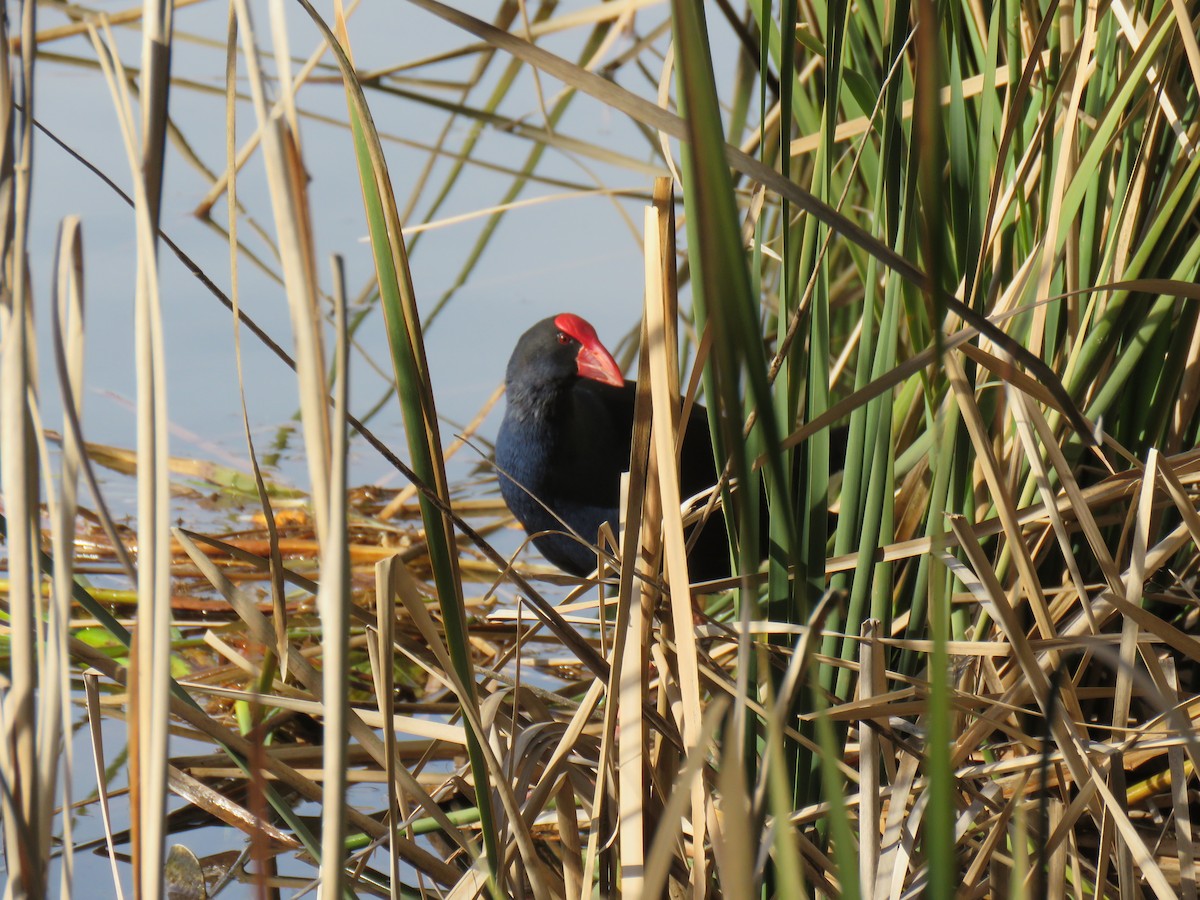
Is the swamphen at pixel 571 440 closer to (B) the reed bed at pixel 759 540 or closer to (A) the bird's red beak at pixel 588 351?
(A) the bird's red beak at pixel 588 351

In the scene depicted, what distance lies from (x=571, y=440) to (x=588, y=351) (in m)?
0.16

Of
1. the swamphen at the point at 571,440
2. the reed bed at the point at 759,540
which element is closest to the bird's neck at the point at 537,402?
the swamphen at the point at 571,440

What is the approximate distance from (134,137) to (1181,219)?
73cm

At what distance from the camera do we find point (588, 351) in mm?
1919

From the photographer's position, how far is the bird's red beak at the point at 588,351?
189cm

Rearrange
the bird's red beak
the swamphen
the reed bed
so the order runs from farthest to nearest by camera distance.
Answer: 1. the bird's red beak
2. the swamphen
3. the reed bed

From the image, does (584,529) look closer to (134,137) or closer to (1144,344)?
(1144,344)

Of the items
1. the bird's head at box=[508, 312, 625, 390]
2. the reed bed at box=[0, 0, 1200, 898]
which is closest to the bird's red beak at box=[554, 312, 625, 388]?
the bird's head at box=[508, 312, 625, 390]

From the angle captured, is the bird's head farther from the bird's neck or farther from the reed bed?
the reed bed

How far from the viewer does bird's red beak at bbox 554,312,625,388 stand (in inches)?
74.5

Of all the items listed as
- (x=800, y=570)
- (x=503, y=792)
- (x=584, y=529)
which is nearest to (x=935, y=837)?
(x=800, y=570)

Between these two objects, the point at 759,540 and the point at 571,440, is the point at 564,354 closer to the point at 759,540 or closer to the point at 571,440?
the point at 571,440

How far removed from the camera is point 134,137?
436mm

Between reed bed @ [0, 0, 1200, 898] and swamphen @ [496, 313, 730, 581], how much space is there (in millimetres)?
565
